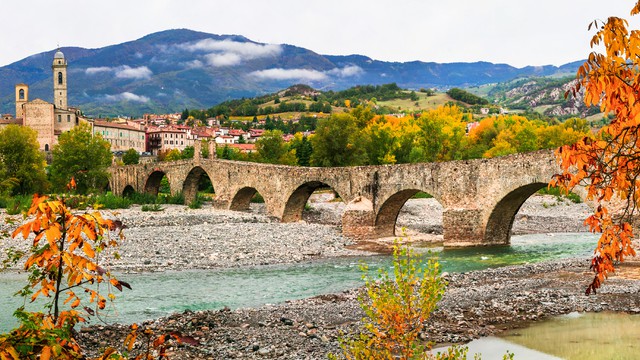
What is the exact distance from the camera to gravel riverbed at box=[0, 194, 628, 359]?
10242 mm

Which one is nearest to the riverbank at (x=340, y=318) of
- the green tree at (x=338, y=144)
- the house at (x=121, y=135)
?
the green tree at (x=338, y=144)

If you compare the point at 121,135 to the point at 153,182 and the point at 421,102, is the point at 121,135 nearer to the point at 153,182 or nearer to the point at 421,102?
the point at 153,182

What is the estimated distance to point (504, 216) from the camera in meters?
24.7

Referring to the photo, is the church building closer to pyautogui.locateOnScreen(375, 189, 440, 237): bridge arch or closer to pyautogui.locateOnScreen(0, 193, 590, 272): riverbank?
pyautogui.locateOnScreen(0, 193, 590, 272): riverbank

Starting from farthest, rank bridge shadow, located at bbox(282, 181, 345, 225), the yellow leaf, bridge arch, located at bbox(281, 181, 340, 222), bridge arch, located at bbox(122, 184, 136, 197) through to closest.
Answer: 1. bridge arch, located at bbox(122, 184, 136, 197)
2. bridge shadow, located at bbox(282, 181, 345, 225)
3. bridge arch, located at bbox(281, 181, 340, 222)
4. the yellow leaf

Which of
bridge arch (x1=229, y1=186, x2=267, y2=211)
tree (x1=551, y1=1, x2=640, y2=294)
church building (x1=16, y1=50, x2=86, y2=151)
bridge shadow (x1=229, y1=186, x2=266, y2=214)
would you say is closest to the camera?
tree (x1=551, y1=1, x2=640, y2=294)

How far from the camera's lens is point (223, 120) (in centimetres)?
14888

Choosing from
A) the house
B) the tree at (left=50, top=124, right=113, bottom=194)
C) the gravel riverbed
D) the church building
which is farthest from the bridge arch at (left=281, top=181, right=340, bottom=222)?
the house

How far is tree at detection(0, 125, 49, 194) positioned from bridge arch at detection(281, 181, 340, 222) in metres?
19.8

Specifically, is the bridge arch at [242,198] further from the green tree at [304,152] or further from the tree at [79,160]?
the green tree at [304,152]

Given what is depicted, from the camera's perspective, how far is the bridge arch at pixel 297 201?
32950mm

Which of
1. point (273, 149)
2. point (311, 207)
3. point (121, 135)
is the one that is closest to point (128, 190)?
point (273, 149)

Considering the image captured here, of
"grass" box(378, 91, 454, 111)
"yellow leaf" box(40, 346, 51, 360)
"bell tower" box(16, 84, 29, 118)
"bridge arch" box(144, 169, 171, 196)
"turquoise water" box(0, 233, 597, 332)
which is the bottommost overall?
"turquoise water" box(0, 233, 597, 332)

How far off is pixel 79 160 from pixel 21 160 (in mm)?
3879
